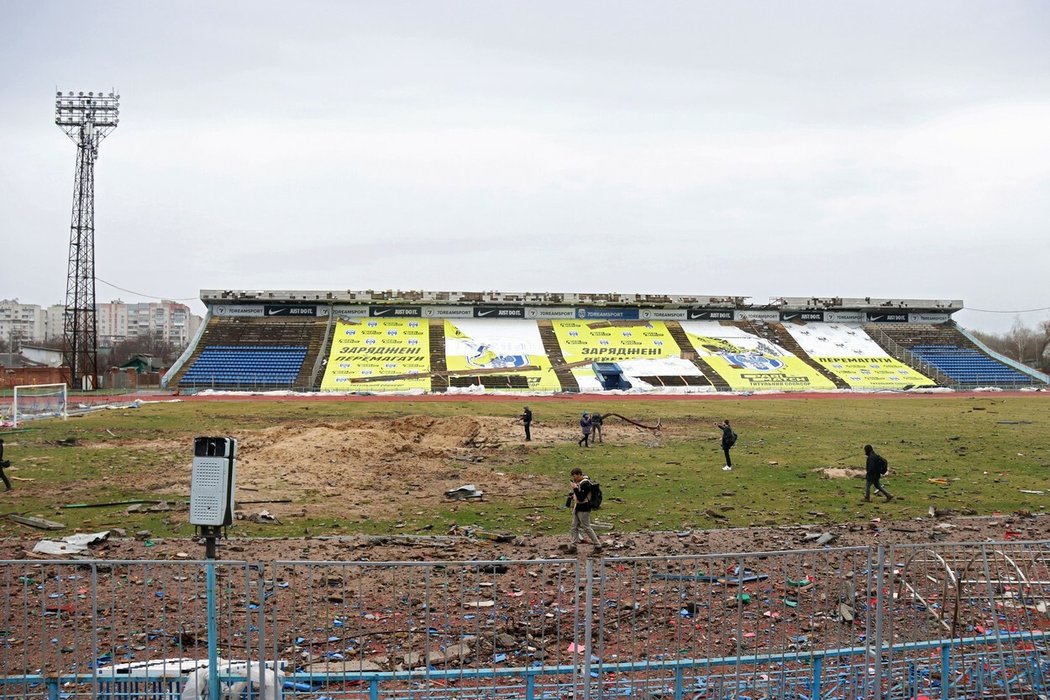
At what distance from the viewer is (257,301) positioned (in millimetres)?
74438

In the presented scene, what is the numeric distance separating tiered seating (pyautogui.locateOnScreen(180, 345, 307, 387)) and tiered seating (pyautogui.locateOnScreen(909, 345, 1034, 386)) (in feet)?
179

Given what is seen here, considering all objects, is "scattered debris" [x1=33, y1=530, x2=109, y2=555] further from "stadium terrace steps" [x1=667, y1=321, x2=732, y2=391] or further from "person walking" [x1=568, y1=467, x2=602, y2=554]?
"stadium terrace steps" [x1=667, y1=321, x2=732, y2=391]

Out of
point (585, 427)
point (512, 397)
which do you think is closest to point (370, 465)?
point (585, 427)

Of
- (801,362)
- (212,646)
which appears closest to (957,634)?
(212,646)

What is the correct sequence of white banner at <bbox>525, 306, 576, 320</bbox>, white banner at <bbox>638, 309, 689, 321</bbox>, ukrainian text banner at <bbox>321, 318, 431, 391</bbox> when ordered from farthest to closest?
white banner at <bbox>638, 309, 689, 321</bbox> → white banner at <bbox>525, 306, 576, 320</bbox> → ukrainian text banner at <bbox>321, 318, 431, 391</bbox>

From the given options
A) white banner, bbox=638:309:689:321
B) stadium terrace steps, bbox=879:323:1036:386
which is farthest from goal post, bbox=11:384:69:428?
stadium terrace steps, bbox=879:323:1036:386

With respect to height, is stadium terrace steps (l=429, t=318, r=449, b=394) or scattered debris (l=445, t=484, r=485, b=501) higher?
stadium terrace steps (l=429, t=318, r=449, b=394)

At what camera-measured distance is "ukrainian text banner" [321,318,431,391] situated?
58.4 m

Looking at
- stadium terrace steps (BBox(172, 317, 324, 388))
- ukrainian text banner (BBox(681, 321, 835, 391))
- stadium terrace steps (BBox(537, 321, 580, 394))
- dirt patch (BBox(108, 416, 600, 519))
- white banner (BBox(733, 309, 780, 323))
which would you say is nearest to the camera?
dirt patch (BBox(108, 416, 600, 519))

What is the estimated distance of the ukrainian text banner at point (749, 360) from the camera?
60.6 m

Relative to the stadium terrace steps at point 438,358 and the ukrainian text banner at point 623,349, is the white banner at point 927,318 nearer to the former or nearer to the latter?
the ukrainian text banner at point 623,349

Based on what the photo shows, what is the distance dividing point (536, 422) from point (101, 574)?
78.7ft

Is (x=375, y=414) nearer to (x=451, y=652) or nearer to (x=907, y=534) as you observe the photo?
(x=907, y=534)

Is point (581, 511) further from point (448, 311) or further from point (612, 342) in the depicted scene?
point (448, 311)
